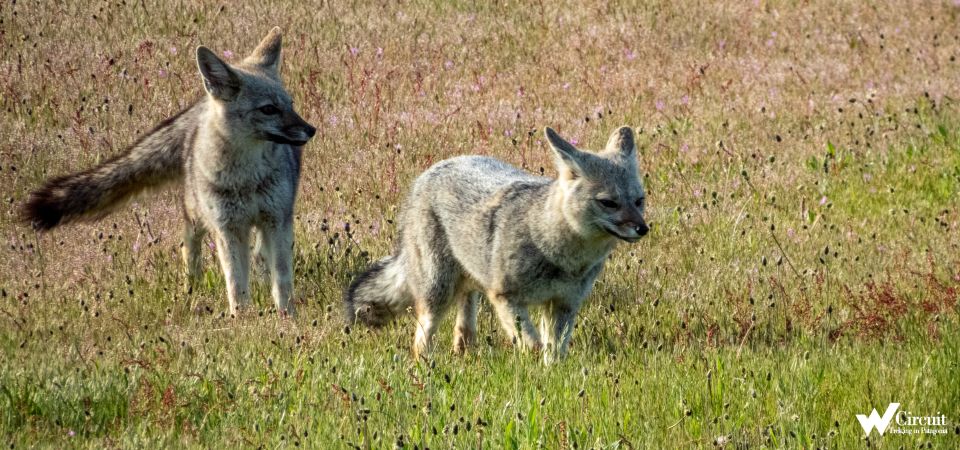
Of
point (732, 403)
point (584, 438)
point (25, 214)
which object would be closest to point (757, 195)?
point (732, 403)

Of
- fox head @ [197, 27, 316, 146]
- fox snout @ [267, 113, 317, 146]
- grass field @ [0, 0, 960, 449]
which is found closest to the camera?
grass field @ [0, 0, 960, 449]

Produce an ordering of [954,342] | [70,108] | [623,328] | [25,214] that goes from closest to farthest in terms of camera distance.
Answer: [954,342], [623,328], [25,214], [70,108]

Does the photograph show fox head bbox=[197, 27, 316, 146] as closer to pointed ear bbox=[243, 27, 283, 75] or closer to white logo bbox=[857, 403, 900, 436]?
pointed ear bbox=[243, 27, 283, 75]

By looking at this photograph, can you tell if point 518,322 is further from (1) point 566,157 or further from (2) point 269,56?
(2) point 269,56

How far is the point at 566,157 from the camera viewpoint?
6.46m

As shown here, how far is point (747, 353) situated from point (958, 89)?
7995mm

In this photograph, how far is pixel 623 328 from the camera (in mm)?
7281

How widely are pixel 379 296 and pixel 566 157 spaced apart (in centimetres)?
162

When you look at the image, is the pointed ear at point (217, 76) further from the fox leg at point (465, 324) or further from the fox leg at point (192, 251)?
the fox leg at point (465, 324)

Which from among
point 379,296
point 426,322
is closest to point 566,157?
point 426,322

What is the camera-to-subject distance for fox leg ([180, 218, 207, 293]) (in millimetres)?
8570

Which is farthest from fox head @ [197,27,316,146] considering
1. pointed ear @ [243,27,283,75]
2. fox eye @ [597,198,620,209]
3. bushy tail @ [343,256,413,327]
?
fox eye @ [597,198,620,209]

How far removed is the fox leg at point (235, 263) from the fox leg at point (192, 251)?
73cm

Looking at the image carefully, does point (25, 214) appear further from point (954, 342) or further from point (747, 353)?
point (954, 342)
